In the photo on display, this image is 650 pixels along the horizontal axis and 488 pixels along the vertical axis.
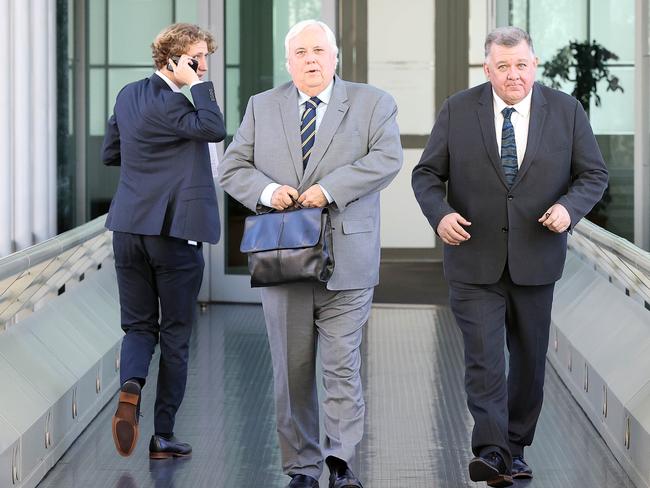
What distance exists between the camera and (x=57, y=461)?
4.80 m

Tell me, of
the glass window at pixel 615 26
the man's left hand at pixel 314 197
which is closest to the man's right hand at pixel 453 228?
the man's left hand at pixel 314 197

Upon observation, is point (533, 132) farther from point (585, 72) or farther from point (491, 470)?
point (585, 72)

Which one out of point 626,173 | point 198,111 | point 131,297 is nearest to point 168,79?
point 198,111

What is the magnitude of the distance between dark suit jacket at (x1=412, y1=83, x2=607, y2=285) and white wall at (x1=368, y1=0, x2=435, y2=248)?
7223 millimetres

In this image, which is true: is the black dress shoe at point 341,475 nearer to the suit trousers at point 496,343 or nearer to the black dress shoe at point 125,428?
the suit trousers at point 496,343

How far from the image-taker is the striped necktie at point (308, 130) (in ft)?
14.1

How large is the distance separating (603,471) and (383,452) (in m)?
0.82

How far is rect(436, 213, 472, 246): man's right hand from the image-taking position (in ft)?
14.1

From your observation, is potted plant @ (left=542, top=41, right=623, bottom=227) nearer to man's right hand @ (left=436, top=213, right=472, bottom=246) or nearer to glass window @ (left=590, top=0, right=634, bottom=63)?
glass window @ (left=590, top=0, right=634, bottom=63)

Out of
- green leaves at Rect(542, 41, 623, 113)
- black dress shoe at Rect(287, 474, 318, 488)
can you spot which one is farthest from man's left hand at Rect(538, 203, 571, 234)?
green leaves at Rect(542, 41, 623, 113)

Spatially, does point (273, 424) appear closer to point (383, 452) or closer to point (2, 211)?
point (383, 452)

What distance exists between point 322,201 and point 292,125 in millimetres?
Result: 308

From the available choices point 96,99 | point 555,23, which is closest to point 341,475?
point 555,23

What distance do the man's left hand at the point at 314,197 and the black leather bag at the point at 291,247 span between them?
19 millimetres
